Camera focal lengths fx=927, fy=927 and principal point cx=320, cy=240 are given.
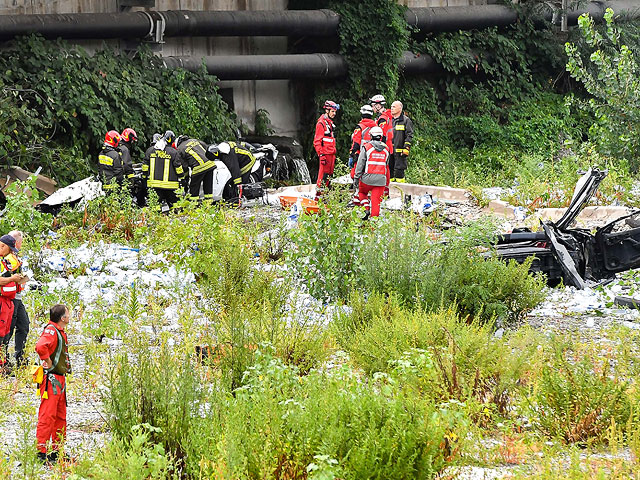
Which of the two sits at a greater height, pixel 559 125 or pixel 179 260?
pixel 559 125

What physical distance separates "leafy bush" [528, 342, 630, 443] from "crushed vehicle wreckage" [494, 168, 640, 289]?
3.80m

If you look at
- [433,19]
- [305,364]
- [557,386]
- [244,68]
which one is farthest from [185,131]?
[557,386]

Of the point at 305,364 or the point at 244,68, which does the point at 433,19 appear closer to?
the point at 244,68

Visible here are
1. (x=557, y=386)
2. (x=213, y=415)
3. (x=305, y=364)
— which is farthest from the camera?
(x=305, y=364)

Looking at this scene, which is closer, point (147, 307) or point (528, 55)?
point (147, 307)

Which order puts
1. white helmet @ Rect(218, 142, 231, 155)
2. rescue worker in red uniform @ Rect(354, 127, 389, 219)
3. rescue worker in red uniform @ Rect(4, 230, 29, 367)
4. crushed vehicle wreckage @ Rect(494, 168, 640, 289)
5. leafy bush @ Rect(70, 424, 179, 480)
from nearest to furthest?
leafy bush @ Rect(70, 424, 179, 480) → rescue worker in red uniform @ Rect(4, 230, 29, 367) → crushed vehicle wreckage @ Rect(494, 168, 640, 289) → rescue worker in red uniform @ Rect(354, 127, 389, 219) → white helmet @ Rect(218, 142, 231, 155)

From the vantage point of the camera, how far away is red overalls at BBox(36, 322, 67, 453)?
5828 millimetres

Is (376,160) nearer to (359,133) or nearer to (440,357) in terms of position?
(359,133)

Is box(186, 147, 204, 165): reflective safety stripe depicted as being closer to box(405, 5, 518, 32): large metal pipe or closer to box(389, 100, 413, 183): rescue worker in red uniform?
box(389, 100, 413, 183): rescue worker in red uniform

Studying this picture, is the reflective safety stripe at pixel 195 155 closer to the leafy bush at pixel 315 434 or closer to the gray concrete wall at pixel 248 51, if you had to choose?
the gray concrete wall at pixel 248 51

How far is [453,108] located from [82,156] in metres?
10.4

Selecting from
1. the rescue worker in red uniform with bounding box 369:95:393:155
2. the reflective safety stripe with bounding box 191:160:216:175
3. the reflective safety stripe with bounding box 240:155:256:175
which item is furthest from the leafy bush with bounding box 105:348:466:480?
the reflective safety stripe with bounding box 240:155:256:175

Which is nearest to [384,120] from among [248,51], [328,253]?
[248,51]

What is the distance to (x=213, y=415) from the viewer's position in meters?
5.30
